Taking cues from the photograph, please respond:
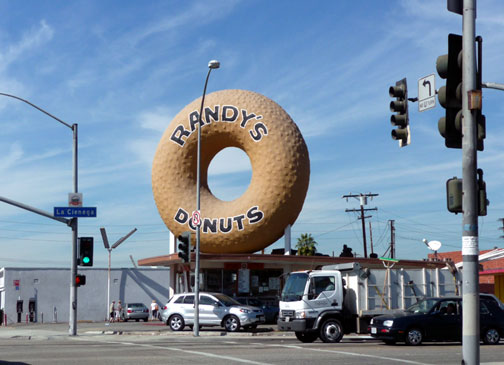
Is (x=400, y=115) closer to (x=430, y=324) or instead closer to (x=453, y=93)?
(x=453, y=93)

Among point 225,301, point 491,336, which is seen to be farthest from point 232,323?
point 491,336

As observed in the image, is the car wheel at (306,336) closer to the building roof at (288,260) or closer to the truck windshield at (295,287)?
the truck windshield at (295,287)

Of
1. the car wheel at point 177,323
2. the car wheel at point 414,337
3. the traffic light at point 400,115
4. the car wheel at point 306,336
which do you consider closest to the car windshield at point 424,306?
the car wheel at point 414,337

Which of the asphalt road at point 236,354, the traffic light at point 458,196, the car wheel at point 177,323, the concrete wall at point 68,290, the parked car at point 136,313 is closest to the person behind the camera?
the traffic light at point 458,196

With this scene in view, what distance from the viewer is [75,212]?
28375 millimetres

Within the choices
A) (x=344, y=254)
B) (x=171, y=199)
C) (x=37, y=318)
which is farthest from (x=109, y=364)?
(x=37, y=318)

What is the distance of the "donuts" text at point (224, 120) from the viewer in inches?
1407

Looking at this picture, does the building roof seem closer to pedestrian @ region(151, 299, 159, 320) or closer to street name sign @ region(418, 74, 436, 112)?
pedestrian @ region(151, 299, 159, 320)

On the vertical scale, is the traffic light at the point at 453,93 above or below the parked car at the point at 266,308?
above

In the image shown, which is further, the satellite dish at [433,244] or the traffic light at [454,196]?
the satellite dish at [433,244]

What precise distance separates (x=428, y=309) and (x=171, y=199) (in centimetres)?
1778

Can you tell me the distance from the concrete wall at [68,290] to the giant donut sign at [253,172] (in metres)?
21.8

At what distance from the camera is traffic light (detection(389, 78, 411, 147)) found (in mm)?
12352

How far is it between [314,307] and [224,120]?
50.7 ft
